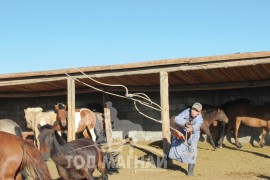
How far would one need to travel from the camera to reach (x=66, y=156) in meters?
6.55

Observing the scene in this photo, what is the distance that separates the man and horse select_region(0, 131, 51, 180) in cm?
352

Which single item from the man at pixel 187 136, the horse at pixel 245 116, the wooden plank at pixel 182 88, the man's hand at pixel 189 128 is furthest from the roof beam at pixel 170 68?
the horse at pixel 245 116

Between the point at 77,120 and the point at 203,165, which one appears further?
the point at 77,120

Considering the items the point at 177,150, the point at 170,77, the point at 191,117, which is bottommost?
the point at 177,150

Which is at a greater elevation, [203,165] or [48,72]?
[48,72]

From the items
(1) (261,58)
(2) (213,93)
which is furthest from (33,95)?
(1) (261,58)

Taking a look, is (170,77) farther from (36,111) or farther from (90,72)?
(36,111)

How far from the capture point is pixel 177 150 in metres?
8.41

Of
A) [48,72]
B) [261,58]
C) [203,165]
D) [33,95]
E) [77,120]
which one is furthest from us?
[33,95]

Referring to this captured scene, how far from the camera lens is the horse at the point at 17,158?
16.9 ft

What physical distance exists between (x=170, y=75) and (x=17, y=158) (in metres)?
6.45

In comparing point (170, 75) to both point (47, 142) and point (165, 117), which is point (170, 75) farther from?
point (47, 142)

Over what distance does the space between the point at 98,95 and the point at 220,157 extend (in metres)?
5.95

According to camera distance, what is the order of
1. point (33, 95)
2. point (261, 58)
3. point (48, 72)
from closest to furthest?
1. point (261, 58)
2. point (48, 72)
3. point (33, 95)
